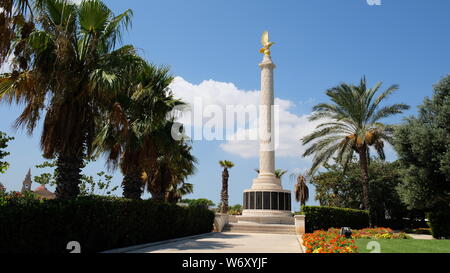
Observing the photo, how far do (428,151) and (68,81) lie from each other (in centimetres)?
1701

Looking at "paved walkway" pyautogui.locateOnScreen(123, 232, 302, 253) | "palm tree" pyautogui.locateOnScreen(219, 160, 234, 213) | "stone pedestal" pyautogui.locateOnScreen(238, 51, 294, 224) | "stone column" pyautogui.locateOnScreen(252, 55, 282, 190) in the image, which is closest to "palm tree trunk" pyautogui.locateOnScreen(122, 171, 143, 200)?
"paved walkway" pyautogui.locateOnScreen(123, 232, 302, 253)

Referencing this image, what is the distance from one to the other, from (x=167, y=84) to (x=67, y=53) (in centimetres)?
514

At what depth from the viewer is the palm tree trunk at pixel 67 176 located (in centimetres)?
1212

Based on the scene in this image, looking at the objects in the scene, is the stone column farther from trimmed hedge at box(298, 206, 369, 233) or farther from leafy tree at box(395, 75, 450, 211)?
leafy tree at box(395, 75, 450, 211)

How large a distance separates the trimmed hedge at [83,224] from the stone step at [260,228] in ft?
31.4

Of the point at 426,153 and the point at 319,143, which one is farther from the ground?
the point at 319,143

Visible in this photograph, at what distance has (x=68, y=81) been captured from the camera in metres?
12.3

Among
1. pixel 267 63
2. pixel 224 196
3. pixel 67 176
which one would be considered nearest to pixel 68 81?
pixel 67 176

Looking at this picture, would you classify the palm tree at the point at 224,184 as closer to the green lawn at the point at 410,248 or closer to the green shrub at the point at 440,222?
the green shrub at the point at 440,222

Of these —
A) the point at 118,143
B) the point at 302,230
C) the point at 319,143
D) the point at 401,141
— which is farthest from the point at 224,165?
the point at 118,143

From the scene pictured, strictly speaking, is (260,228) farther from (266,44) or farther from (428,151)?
(266,44)
